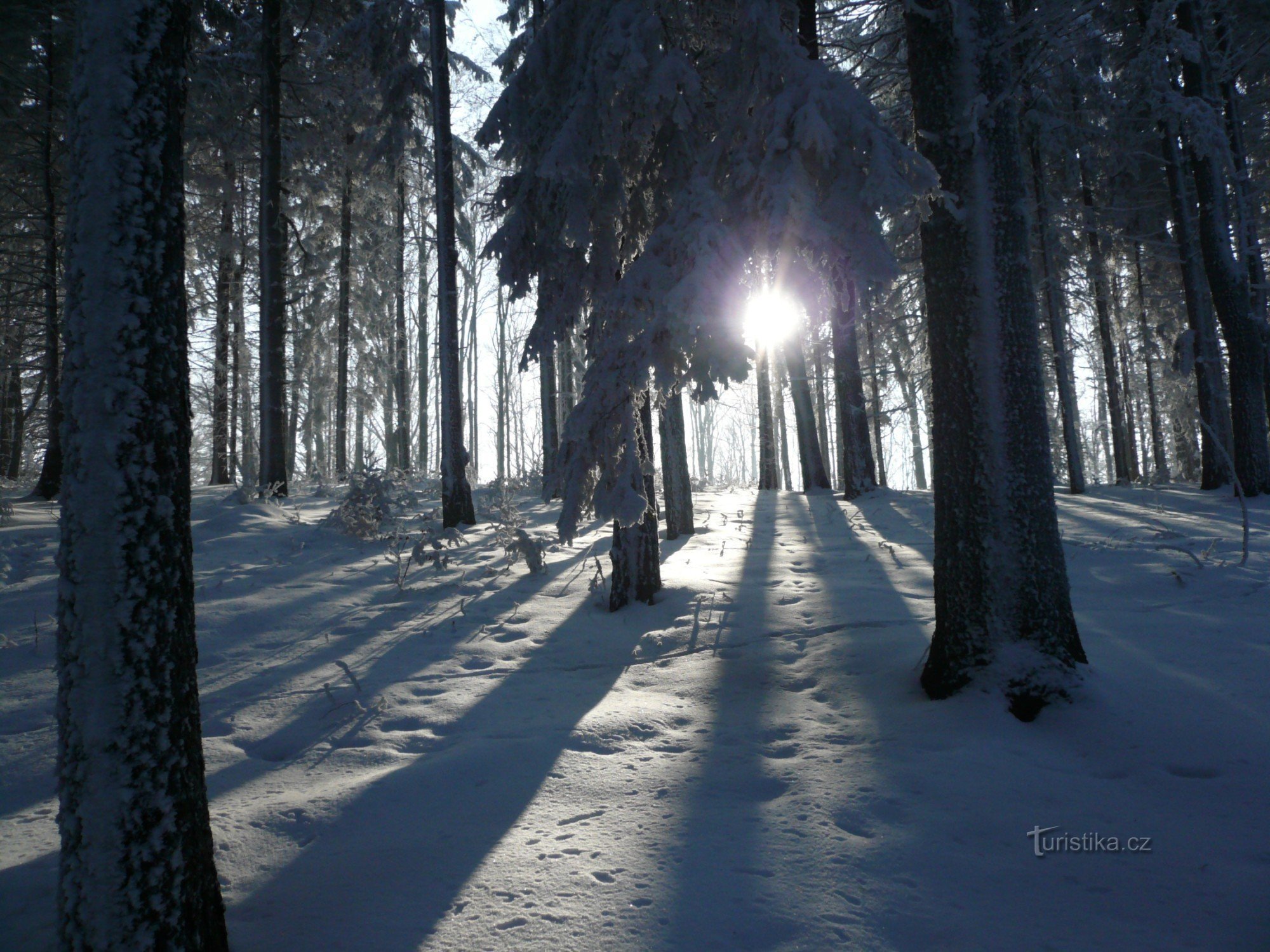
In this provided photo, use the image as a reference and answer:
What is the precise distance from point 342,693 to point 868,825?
349 cm

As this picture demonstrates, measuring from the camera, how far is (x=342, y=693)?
14.6 feet

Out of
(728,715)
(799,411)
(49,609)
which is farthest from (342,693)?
(799,411)

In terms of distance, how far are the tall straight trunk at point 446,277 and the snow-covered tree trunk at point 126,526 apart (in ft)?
26.1

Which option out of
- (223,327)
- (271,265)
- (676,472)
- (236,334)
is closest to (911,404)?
(676,472)

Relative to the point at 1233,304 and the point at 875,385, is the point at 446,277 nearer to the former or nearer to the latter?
the point at 875,385

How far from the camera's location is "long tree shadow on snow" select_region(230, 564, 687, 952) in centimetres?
228

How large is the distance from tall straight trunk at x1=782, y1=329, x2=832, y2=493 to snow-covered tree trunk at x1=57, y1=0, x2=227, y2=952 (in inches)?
471

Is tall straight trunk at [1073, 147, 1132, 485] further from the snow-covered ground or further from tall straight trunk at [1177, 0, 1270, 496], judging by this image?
the snow-covered ground

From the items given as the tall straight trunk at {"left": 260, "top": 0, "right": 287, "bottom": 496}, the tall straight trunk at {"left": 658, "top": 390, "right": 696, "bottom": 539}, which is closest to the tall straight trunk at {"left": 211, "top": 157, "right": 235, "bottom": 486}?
the tall straight trunk at {"left": 260, "top": 0, "right": 287, "bottom": 496}

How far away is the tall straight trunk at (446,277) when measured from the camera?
32.8ft

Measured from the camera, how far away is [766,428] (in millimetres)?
16656

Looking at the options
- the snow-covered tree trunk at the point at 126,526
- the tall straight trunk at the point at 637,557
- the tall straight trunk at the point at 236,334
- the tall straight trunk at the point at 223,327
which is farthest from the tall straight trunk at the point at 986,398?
the tall straight trunk at the point at 236,334

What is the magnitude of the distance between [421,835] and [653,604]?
12.0 ft

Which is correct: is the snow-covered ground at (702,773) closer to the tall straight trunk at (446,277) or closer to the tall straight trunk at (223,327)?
the tall straight trunk at (446,277)
